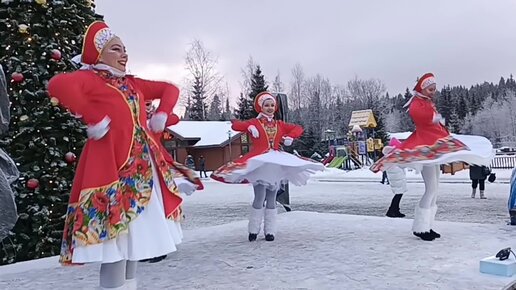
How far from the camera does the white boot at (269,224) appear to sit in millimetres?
5773

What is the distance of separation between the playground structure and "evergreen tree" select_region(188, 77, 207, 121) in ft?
39.0

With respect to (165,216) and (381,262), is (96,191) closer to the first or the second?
(165,216)

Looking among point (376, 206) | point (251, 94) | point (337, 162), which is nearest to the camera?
point (376, 206)

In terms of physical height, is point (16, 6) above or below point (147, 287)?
above

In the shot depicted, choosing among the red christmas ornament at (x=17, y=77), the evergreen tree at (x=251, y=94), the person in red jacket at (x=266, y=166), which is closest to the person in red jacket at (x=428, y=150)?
the person in red jacket at (x=266, y=166)

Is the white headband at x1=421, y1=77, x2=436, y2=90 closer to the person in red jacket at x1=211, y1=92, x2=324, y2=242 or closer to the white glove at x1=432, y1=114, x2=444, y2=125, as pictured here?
the white glove at x1=432, y1=114, x2=444, y2=125

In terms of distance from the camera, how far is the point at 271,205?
5.79 meters

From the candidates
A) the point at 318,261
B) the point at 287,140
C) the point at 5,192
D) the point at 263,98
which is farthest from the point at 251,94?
the point at 5,192

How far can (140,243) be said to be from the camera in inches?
112

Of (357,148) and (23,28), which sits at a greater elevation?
(357,148)

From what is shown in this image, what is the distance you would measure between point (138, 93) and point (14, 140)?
2731 millimetres

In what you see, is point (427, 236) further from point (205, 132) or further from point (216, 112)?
point (216, 112)

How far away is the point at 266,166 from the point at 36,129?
8.51 feet

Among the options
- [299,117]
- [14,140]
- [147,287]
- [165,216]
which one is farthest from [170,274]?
[299,117]
